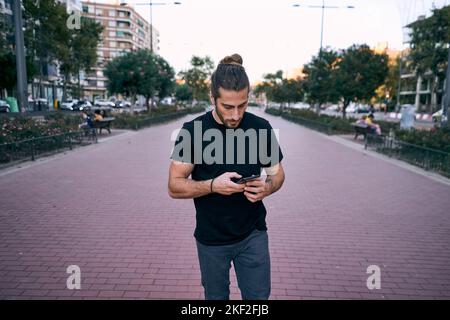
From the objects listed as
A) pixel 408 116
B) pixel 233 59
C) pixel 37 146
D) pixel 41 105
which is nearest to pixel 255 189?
pixel 233 59

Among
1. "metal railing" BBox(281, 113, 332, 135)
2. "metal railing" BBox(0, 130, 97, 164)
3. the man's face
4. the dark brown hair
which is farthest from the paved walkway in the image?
"metal railing" BBox(281, 113, 332, 135)

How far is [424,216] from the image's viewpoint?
244 inches

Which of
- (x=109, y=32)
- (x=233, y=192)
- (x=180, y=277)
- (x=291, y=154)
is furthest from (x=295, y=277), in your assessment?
(x=109, y=32)

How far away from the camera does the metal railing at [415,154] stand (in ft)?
31.8

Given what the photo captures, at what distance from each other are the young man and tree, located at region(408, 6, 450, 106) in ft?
125

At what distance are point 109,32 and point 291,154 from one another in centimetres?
8533

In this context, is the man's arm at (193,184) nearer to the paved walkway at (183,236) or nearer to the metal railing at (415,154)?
the paved walkway at (183,236)

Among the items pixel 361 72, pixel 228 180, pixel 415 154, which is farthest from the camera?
pixel 361 72

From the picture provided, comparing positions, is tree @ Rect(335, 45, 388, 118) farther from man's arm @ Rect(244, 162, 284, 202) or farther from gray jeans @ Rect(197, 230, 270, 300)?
gray jeans @ Rect(197, 230, 270, 300)

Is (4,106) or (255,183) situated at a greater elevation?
(255,183)

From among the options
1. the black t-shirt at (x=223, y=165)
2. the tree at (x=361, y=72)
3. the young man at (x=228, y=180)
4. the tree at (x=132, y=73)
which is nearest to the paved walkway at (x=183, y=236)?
the young man at (x=228, y=180)

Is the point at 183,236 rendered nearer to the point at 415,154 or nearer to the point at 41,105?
the point at 415,154

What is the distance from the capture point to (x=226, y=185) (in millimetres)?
2031

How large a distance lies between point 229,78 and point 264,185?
0.66m
